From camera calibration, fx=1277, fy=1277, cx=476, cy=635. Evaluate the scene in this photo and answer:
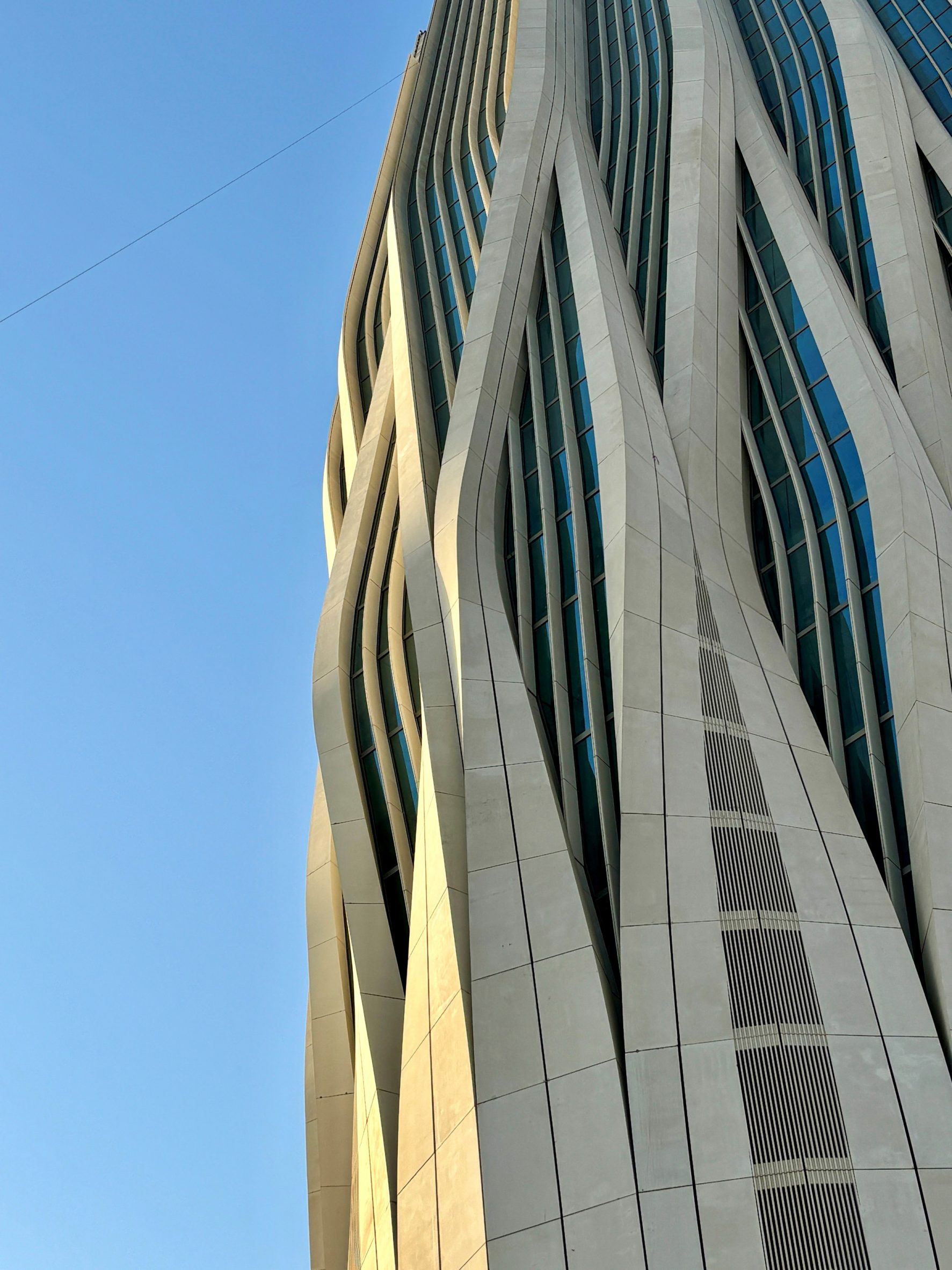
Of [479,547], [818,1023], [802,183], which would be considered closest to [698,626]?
[479,547]

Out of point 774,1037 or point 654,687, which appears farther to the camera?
point 654,687

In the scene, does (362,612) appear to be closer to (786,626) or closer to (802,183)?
(786,626)

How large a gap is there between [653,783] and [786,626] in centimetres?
441

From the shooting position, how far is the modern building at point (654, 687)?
15.6 metres

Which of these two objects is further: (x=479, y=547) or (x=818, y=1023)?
(x=479, y=547)

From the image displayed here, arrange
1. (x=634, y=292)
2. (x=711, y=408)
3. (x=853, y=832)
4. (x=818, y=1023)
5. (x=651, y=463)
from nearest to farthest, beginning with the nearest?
(x=818, y=1023)
(x=853, y=832)
(x=651, y=463)
(x=711, y=408)
(x=634, y=292)

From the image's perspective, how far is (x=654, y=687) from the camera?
1973 centimetres

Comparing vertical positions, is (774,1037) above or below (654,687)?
below

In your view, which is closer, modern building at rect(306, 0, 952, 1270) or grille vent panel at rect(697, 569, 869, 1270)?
grille vent panel at rect(697, 569, 869, 1270)

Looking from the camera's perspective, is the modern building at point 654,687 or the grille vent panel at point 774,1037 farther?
the modern building at point 654,687

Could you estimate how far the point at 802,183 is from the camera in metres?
28.8

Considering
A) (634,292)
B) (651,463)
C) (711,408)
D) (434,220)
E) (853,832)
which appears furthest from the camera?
(434,220)

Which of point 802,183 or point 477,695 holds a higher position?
point 802,183

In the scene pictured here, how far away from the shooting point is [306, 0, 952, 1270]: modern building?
1559 cm
